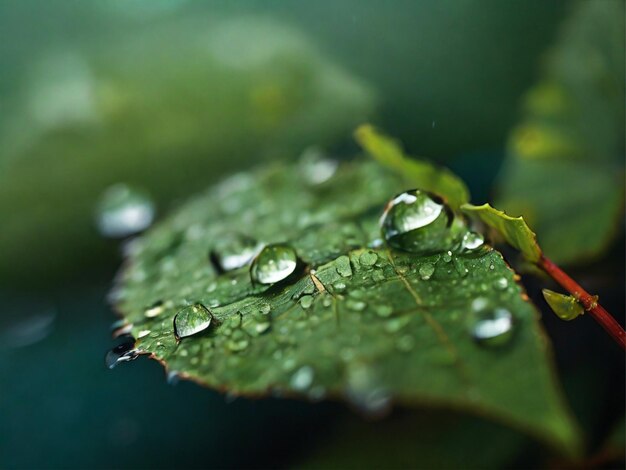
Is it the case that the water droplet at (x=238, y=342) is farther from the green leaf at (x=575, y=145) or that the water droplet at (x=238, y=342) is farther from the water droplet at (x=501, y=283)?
the green leaf at (x=575, y=145)

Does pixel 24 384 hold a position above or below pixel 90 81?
below

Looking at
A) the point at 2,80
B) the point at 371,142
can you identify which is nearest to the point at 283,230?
the point at 371,142

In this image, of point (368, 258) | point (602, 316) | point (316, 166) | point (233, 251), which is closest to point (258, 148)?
point (316, 166)

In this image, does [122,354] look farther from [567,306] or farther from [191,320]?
[567,306]

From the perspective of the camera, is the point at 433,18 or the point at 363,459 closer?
the point at 363,459

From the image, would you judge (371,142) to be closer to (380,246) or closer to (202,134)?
(380,246)

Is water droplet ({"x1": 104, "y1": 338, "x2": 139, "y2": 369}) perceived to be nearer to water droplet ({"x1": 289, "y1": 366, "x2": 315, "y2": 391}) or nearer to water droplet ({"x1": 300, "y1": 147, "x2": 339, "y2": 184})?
water droplet ({"x1": 289, "y1": 366, "x2": 315, "y2": 391})
